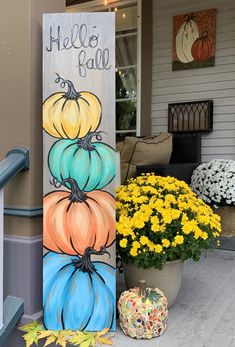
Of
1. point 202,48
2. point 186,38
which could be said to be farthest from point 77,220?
point 186,38

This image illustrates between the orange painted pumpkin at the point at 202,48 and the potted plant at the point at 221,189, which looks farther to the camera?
the orange painted pumpkin at the point at 202,48

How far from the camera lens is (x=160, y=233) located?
2.02 m

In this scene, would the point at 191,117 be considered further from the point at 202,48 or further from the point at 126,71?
the point at 126,71

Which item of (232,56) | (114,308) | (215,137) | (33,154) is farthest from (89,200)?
(232,56)

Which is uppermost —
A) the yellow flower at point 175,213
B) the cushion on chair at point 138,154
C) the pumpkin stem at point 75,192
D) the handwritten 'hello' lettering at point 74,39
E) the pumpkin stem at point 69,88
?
the handwritten 'hello' lettering at point 74,39

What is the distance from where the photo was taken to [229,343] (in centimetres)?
179

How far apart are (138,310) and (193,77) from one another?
313 cm

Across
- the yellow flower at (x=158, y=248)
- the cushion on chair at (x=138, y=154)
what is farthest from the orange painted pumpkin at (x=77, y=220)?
the cushion on chair at (x=138, y=154)

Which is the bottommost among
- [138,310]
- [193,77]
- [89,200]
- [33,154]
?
[138,310]

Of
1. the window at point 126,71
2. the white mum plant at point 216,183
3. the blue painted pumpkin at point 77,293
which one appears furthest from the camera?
the window at point 126,71

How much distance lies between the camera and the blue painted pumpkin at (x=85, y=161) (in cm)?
191

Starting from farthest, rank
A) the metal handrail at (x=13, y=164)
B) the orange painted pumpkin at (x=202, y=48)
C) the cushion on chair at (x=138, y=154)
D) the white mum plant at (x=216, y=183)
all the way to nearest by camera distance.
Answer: the orange painted pumpkin at (x=202, y=48) → the cushion on chair at (x=138, y=154) → the white mum plant at (x=216, y=183) → the metal handrail at (x=13, y=164)

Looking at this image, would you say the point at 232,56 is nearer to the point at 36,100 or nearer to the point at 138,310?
the point at 36,100

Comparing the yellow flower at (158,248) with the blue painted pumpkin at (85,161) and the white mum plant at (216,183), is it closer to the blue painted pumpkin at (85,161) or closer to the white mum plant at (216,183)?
the blue painted pumpkin at (85,161)
